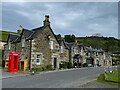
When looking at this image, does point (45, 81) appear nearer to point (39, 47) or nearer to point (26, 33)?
point (39, 47)

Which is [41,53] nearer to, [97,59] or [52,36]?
[52,36]

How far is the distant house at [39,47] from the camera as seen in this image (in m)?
32.6

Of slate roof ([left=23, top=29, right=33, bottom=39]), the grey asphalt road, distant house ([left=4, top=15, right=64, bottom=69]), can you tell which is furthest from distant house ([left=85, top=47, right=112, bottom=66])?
the grey asphalt road

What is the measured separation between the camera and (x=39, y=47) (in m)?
33.5

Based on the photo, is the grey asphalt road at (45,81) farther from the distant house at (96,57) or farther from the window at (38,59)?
the distant house at (96,57)

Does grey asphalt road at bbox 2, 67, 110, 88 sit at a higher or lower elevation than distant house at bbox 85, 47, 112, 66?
lower

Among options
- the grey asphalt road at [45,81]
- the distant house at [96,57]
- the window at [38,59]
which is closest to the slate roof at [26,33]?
the window at [38,59]

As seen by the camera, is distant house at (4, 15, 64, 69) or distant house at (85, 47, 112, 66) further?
distant house at (85, 47, 112, 66)

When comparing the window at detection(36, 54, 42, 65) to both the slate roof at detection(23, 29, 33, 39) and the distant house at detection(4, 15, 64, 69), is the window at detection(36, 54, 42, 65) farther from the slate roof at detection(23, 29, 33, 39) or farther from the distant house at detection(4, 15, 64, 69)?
the slate roof at detection(23, 29, 33, 39)

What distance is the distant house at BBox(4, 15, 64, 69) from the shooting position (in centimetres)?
3256

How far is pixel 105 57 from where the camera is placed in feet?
223

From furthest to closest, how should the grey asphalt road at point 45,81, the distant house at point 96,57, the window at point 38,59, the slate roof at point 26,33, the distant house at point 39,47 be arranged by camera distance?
the distant house at point 96,57 → the slate roof at point 26,33 → the window at point 38,59 → the distant house at point 39,47 → the grey asphalt road at point 45,81

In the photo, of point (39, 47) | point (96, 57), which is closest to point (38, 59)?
point (39, 47)

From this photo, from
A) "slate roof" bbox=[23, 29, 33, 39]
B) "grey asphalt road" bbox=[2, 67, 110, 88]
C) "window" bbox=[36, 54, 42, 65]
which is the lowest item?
"grey asphalt road" bbox=[2, 67, 110, 88]
